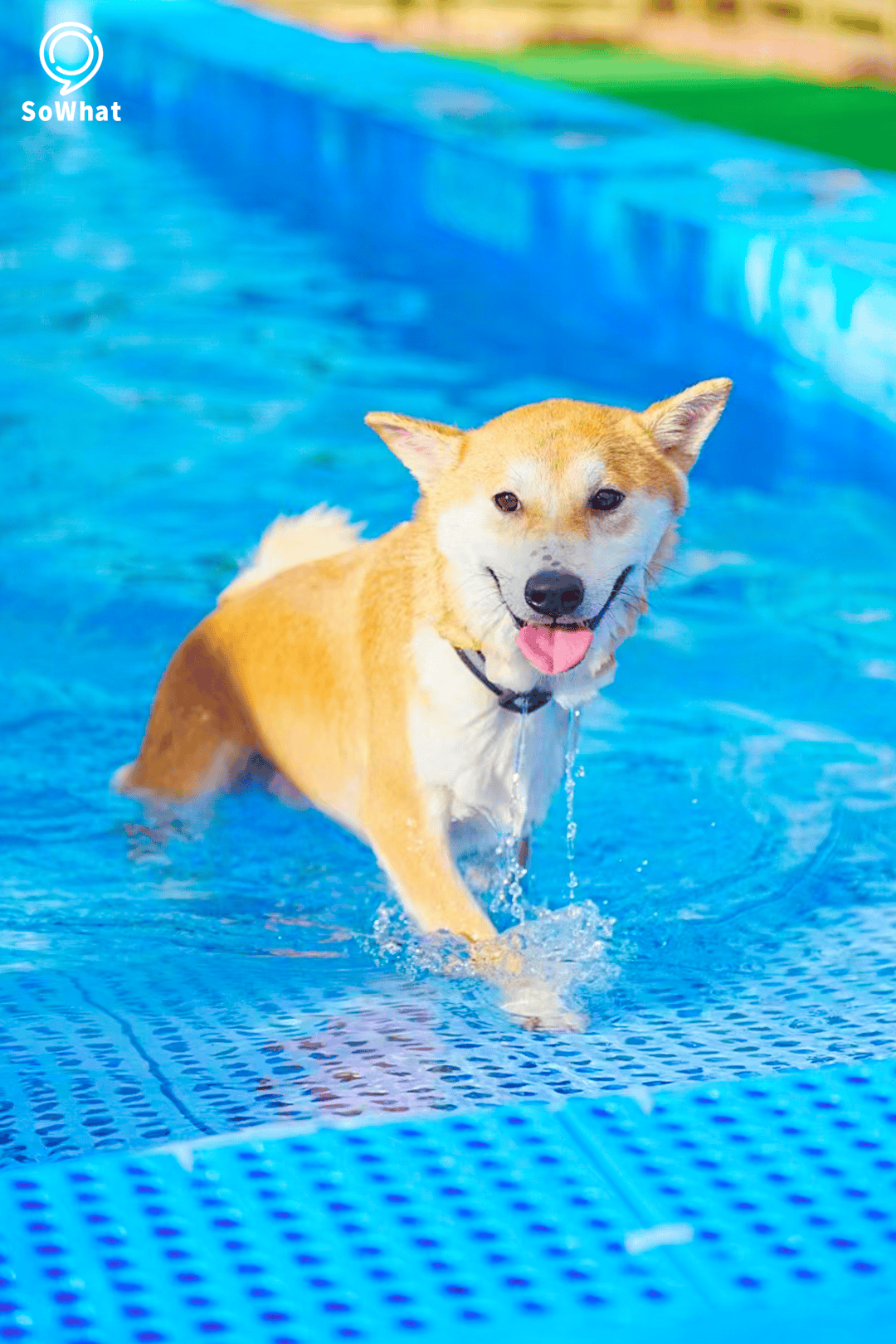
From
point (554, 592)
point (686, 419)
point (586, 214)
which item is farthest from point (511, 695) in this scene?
point (586, 214)

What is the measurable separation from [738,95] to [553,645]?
8200mm

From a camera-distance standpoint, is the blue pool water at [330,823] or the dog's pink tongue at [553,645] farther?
the dog's pink tongue at [553,645]

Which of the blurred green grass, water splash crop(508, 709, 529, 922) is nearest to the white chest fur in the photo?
water splash crop(508, 709, 529, 922)

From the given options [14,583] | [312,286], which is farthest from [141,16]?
[14,583]

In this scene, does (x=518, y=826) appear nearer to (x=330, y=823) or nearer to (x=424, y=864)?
(x=424, y=864)

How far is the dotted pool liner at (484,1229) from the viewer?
179 cm

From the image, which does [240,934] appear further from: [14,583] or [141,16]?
[141,16]

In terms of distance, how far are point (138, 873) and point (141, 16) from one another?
10.1m

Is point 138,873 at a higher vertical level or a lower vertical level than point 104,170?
lower

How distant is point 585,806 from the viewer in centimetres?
372

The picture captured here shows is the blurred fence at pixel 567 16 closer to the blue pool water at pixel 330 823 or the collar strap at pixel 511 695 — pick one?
the blue pool water at pixel 330 823

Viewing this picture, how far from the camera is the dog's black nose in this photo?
2533 millimetres

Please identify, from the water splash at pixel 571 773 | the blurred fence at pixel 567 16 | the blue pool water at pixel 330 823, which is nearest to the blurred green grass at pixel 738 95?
the blurred fence at pixel 567 16
